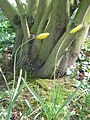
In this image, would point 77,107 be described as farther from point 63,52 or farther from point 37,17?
point 37,17

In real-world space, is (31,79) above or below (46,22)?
below

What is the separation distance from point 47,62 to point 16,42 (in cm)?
48

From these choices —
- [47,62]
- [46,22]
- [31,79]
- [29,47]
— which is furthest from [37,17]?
[31,79]

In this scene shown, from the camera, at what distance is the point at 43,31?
255cm

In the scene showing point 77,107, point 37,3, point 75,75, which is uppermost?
point 37,3

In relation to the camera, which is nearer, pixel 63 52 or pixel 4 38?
pixel 63 52

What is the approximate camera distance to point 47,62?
2.54 meters

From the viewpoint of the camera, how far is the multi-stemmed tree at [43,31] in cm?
240

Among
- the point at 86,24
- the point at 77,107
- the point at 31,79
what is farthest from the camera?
the point at 31,79

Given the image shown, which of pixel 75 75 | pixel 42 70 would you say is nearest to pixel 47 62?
pixel 42 70

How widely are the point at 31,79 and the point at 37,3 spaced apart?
2.69 feet

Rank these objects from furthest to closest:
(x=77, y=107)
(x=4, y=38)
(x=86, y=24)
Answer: (x=4, y=38)
(x=86, y=24)
(x=77, y=107)

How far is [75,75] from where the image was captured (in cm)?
266

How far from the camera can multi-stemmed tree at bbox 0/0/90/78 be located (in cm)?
240
